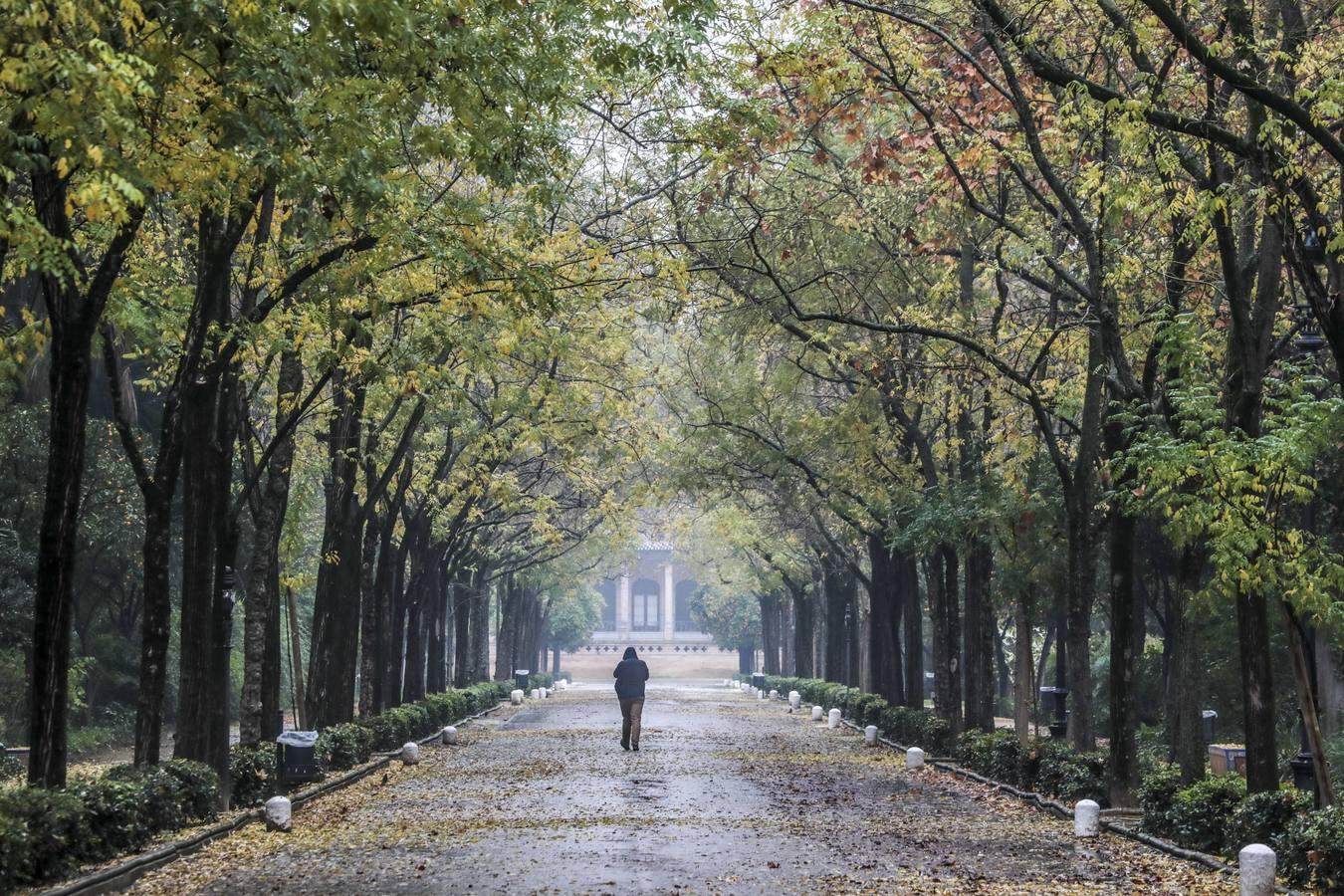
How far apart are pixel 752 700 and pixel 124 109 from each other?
54.1 m

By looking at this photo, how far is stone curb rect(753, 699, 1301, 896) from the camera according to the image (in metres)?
13.8

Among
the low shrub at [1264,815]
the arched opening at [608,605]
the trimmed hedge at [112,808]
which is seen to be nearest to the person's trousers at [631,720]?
the trimmed hedge at [112,808]

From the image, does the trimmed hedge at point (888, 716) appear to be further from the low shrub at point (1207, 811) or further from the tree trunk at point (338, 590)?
the low shrub at point (1207, 811)

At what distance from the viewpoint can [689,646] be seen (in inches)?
4754

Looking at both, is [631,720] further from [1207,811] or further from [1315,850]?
[1315,850]

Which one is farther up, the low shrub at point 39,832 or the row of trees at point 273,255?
the row of trees at point 273,255

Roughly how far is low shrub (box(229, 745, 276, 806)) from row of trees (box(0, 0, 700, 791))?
2.57 feet

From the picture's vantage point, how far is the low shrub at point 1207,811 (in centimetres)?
1443

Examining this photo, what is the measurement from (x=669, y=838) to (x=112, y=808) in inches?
200

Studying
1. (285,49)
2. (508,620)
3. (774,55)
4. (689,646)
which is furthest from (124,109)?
(689,646)

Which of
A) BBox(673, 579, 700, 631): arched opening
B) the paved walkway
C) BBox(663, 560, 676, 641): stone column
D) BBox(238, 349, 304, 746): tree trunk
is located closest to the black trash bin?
the paved walkway

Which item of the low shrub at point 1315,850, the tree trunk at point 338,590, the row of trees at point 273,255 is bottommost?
the low shrub at point 1315,850

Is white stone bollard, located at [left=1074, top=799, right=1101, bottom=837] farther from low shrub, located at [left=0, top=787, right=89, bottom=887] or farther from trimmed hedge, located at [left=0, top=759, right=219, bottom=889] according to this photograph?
low shrub, located at [left=0, top=787, right=89, bottom=887]

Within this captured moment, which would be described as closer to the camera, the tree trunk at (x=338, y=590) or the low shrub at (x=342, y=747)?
the low shrub at (x=342, y=747)
